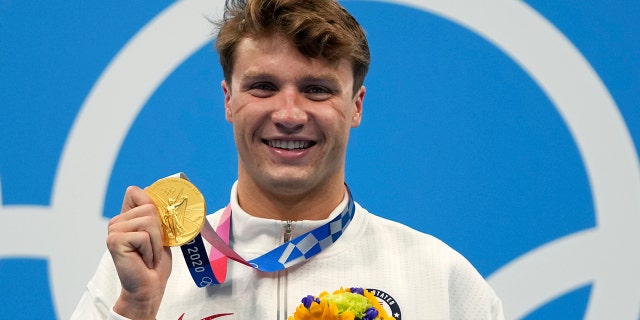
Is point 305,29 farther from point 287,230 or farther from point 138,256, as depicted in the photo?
point 138,256

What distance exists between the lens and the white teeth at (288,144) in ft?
6.73

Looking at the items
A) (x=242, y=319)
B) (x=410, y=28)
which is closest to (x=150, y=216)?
(x=242, y=319)

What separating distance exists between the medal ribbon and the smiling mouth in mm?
200

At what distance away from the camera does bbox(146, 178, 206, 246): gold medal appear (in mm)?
Result: 1896

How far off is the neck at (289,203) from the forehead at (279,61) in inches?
10.8

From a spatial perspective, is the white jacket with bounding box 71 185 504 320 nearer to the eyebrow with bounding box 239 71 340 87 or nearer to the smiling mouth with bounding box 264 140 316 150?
the smiling mouth with bounding box 264 140 316 150

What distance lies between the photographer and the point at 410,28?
288cm

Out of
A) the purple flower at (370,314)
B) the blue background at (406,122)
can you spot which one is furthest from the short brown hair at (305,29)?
the blue background at (406,122)

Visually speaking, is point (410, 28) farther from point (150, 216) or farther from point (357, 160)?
point (150, 216)

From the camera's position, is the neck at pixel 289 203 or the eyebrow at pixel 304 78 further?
the neck at pixel 289 203

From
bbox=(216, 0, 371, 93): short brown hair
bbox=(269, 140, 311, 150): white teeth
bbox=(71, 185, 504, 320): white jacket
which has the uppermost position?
bbox=(216, 0, 371, 93): short brown hair

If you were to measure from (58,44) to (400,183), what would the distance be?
117cm

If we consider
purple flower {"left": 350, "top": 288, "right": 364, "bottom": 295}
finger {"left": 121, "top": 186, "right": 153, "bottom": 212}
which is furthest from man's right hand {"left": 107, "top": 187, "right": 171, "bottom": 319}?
purple flower {"left": 350, "top": 288, "right": 364, "bottom": 295}

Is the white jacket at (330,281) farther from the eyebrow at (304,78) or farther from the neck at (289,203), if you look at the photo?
the eyebrow at (304,78)
